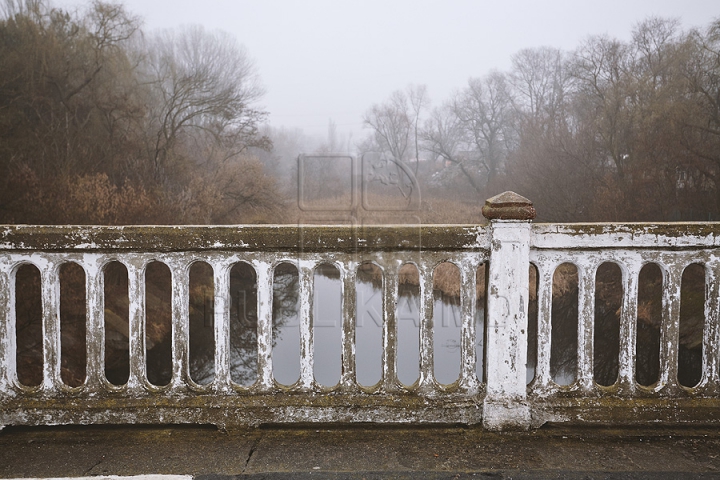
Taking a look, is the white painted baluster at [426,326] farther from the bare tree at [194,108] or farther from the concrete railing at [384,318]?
the bare tree at [194,108]

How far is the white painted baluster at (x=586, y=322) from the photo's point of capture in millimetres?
3145

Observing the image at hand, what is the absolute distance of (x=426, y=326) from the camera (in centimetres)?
318

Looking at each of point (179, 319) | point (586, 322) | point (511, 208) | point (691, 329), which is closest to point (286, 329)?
point (691, 329)

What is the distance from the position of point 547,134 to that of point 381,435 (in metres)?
26.3

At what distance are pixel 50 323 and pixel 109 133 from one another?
62.3 ft

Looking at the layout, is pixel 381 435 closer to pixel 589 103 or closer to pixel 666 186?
pixel 666 186

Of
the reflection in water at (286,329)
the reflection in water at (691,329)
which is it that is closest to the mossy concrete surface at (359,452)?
the reflection in water at (286,329)

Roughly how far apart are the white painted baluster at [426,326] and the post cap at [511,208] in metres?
0.43

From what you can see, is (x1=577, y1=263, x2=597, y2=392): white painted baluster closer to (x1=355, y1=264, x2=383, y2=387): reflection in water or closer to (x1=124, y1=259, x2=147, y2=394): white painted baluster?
(x1=124, y1=259, x2=147, y2=394): white painted baluster

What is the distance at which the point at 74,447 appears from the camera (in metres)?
2.96

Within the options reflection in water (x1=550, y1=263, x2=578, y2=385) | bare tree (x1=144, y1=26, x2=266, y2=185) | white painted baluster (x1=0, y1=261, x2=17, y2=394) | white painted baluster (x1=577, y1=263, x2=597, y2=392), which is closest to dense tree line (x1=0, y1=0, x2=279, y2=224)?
bare tree (x1=144, y1=26, x2=266, y2=185)

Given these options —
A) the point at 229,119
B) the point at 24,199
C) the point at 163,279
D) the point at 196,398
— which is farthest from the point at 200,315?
the point at 196,398

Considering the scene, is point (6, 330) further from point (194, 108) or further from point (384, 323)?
point (194, 108)

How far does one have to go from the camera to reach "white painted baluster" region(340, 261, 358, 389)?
10.3ft
